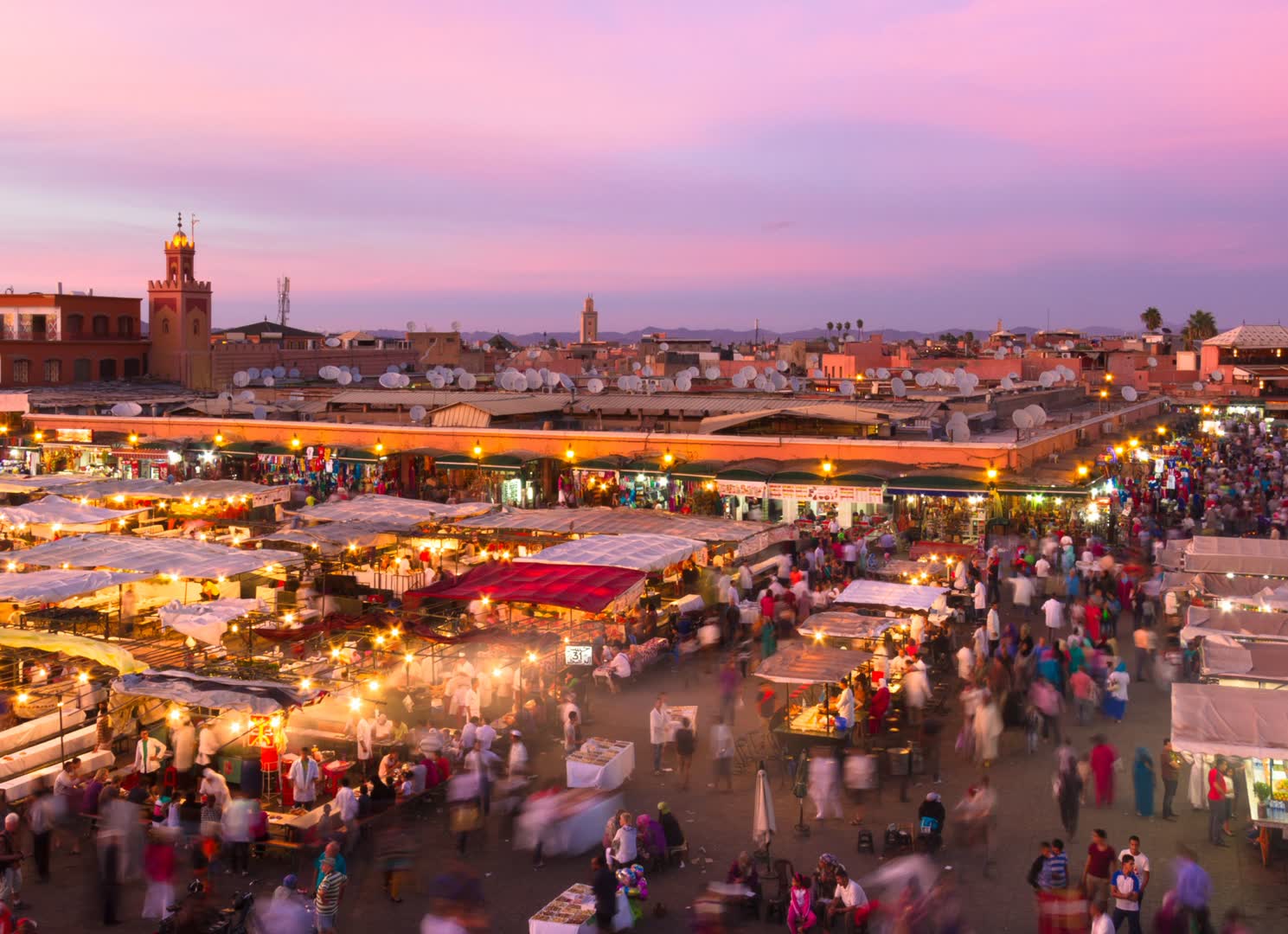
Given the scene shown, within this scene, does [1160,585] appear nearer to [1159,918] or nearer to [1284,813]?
[1284,813]

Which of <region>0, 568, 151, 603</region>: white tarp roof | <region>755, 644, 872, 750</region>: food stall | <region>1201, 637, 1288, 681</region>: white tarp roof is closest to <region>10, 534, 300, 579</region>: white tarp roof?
<region>0, 568, 151, 603</region>: white tarp roof

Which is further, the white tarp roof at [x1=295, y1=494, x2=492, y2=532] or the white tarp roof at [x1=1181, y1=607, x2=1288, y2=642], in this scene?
the white tarp roof at [x1=295, y1=494, x2=492, y2=532]

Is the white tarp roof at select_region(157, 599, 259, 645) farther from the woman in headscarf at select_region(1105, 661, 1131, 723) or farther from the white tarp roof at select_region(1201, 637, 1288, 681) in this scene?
the white tarp roof at select_region(1201, 637, 1288, 681)

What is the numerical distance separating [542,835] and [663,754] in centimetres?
321

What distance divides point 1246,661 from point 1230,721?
2883mm

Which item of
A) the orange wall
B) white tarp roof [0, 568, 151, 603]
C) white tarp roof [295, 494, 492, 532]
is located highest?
the orange wall

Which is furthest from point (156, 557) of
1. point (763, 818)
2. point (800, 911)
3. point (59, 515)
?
point (800, 911)

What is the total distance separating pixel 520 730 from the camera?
14977 millimetres

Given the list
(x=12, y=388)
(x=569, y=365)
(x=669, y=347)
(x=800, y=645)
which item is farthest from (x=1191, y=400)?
(x=12, y=388)

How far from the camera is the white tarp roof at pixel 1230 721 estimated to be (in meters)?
11.2

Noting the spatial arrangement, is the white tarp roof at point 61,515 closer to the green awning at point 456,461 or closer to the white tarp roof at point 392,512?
the white tarp roof at point 392,512

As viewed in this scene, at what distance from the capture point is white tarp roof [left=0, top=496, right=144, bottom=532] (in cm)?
2329

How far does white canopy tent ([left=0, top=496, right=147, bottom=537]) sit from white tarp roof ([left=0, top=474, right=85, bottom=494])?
3.55 meters

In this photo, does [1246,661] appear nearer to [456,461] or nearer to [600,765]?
[600,765]
